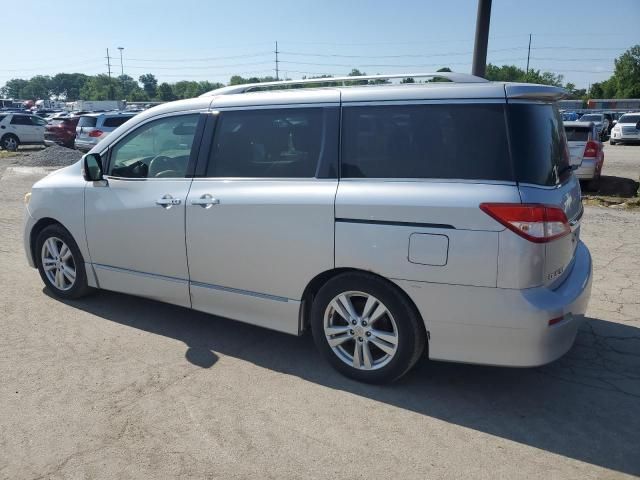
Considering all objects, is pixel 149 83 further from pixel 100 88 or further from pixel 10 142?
pixel 10 142

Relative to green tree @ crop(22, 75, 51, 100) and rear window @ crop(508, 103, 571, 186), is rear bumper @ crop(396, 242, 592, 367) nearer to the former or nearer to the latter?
rear window @ crop(508, 103, 571, 186)

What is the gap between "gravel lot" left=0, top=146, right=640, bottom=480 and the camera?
9.68ft

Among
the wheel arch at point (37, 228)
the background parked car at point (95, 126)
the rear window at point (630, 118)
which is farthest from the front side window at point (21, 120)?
the rear window at point (630, 118)

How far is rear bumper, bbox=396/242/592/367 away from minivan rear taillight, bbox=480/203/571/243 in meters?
0.33

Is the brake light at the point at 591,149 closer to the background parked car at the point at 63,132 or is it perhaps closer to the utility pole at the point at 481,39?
the utility pole at the point at 481,39

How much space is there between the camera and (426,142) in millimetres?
3465

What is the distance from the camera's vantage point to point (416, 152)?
3490 millimetres

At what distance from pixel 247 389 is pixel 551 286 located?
205 cm

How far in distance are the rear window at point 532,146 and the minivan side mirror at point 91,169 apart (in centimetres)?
345

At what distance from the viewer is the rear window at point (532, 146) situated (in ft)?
10.5

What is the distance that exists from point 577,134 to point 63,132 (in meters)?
20.4

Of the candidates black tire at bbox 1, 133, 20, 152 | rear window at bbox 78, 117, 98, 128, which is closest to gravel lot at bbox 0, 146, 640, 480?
rear window at bbox 78, 117, 98, 128

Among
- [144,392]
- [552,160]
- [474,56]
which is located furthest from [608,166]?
[144,392]

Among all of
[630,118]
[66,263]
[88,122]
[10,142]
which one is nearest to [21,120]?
[10,142]
